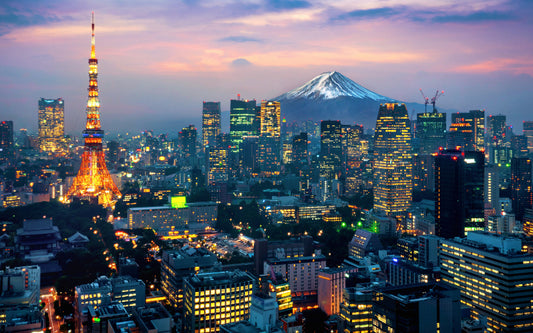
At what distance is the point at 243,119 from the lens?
8731 centimetres

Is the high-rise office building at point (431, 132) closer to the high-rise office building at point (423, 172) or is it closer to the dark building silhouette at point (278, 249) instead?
the high-rise office building at point (423, 172)

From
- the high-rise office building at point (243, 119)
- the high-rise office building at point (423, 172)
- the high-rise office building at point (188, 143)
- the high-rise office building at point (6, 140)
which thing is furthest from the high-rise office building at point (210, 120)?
the high-rise office building at point (423, 172)

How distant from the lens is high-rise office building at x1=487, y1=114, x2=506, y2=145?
79.9 meters

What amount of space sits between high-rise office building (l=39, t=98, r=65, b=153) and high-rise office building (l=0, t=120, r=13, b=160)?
10532 millimetres

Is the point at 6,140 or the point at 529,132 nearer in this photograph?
the point at 6,140

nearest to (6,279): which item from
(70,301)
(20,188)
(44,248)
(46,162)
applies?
Answer: (70,301)

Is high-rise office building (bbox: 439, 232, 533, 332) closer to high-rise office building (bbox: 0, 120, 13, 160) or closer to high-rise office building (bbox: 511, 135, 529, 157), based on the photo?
high-rise office building (bbox: 511, 135, 529, 157)

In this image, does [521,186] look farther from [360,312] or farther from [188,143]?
[188,143]

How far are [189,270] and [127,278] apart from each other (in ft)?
8.70

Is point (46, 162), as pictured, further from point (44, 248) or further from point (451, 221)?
point (451, 221)

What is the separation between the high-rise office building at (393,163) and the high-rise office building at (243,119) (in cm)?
3632

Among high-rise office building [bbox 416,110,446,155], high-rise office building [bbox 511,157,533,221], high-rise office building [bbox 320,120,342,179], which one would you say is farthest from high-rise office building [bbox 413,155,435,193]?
high-rise office building [bbox 320,120,342,179]

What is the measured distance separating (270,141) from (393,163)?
30.1 metres

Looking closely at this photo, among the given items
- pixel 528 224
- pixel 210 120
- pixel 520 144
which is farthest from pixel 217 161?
pixel 528 224
